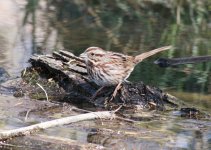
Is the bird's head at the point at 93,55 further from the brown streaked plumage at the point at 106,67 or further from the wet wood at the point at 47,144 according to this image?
the wet wood at the point at 47,144

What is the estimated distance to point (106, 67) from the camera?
26.6ft

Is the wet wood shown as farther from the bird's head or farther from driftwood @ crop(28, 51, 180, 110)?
the bird's head

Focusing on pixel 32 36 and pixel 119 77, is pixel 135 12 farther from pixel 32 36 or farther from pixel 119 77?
pixel 119 77

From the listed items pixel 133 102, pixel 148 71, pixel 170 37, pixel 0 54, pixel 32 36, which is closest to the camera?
pixel 133 102

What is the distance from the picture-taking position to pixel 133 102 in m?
7.79

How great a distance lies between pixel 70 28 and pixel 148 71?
406cm

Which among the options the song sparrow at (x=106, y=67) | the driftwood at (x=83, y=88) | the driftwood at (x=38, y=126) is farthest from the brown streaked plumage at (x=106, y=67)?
the driftwood at (x=38, y=126)

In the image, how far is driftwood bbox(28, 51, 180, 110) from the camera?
7855 millimetres

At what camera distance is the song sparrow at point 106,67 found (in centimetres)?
796

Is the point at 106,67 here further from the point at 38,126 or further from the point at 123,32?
the point at 123,32

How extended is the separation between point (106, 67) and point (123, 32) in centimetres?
569

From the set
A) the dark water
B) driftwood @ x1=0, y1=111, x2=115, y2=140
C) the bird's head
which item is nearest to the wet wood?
driftwood @ x1=0, y1=111, x2=115, y2=140

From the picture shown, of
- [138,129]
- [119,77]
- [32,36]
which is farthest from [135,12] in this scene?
[138,129]

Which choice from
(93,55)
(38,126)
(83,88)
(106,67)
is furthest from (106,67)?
(38,126)
